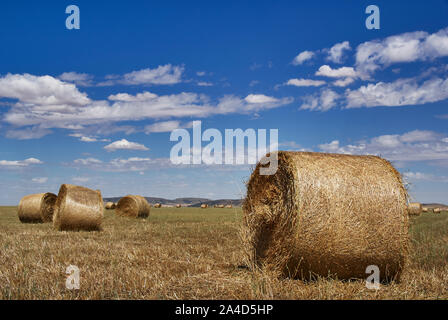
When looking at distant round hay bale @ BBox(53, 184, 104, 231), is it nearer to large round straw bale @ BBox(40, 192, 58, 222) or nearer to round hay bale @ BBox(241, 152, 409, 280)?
large round straw bale @ BBox(40, 192, 58, 222)

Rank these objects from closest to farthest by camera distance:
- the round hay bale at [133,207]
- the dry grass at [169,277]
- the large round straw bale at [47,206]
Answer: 1. the dry grass at [169,277]
2. the large round straw bale at [47,206]
3. the round hay bale at [133,207]

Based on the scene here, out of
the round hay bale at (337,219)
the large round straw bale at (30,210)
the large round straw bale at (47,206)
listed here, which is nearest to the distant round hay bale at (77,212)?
the large round straw bale at (30,210)

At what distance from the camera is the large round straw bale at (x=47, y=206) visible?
20531 millimetres

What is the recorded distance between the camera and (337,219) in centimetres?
660

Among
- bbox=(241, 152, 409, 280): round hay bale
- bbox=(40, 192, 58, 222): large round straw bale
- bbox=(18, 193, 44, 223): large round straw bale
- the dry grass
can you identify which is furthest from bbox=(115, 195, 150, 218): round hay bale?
bbox=(241, 152, 409, 280): round hay bale

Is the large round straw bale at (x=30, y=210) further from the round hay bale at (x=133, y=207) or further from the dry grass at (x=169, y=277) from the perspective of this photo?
the dry grass at (x=169, y=277)

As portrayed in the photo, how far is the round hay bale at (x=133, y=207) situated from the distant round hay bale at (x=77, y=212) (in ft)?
29.9

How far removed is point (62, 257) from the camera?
28.2ft

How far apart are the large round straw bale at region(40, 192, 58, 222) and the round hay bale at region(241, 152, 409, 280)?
16.4 metres

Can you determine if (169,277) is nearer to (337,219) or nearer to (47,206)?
(337,219)

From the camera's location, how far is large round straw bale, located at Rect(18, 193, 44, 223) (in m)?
20.2

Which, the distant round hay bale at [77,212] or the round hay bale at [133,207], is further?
the round hay bale at [133,207]
